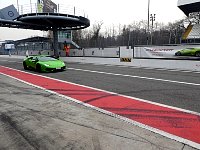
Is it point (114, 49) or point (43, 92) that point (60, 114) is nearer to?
point (43, 92)

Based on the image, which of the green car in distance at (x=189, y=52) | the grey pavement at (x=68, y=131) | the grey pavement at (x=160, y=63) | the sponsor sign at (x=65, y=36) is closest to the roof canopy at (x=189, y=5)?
the green car in distance at (x=189, y=52)

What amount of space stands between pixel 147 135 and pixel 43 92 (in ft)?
20.4

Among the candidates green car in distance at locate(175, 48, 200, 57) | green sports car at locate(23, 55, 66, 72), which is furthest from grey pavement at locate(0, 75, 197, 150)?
→ green car in distance at locate(175, 48, 200, 57)

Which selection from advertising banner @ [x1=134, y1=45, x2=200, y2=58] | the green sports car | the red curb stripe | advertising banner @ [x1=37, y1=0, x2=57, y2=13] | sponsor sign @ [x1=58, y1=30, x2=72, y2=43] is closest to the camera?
the red curb stripe

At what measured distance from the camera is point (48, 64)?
723 inches

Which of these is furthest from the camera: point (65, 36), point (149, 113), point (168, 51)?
point (65, 36)

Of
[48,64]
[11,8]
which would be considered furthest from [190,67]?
[11,8]

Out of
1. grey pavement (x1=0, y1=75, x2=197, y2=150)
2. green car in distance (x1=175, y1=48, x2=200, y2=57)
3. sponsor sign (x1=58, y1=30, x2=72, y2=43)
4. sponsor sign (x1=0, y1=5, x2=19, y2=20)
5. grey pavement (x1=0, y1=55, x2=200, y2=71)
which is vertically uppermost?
sponsor sign (x1=0, y1=5, x2=19, y2=20)

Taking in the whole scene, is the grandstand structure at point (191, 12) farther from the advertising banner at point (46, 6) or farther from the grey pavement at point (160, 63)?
the advertising banner at point (46, 6)

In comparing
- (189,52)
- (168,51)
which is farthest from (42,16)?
(189,52)

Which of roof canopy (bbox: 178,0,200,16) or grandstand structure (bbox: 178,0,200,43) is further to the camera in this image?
grandstand structure (bbox: 178,0,200,43)

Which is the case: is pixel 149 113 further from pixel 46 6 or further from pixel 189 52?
pixel 46 6

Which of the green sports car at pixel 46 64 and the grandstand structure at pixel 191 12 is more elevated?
the grandstand structure at pixel 191 12

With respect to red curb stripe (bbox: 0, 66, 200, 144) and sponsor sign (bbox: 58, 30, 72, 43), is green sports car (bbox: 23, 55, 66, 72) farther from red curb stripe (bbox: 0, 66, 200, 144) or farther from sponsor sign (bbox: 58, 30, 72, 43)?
sponsor sign (bbox: 58, 30, 72, 43)
